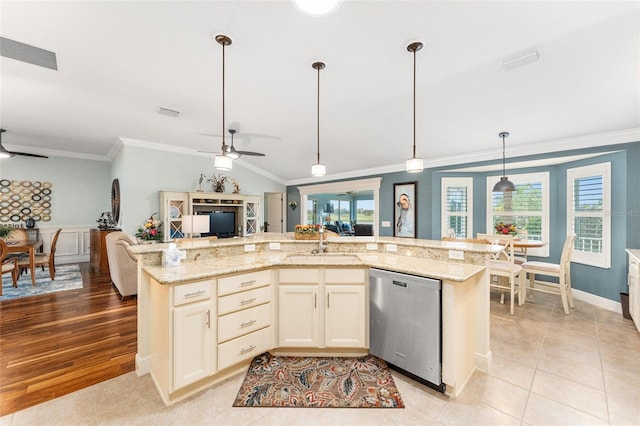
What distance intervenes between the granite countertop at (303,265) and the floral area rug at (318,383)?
2.78ft

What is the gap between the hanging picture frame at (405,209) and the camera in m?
5.59

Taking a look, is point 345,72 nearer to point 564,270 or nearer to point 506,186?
point 506,186

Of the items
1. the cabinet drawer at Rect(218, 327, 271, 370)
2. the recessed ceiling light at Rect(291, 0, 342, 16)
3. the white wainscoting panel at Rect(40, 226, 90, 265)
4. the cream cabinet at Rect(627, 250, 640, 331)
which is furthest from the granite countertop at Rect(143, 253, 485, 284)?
the white wainscoting panel at Rect(40, 226, 90, 265)

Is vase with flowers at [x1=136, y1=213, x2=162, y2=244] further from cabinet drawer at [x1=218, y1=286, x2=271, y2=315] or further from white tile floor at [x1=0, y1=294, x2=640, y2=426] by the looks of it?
cabinet drawer at [x1=218, y1=286, x2=271, y2=315]

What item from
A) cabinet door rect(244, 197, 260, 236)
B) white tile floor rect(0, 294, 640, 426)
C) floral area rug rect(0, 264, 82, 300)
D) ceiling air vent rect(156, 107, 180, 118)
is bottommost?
white tile floor rect(0, 294, 640, 426)

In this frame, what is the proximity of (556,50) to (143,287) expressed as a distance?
4054 millimetres

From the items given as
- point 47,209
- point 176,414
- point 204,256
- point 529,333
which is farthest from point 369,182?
point 47,209

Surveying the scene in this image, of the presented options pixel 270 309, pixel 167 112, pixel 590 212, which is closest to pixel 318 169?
pixel 270 309

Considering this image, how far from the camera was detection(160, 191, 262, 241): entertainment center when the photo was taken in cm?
579

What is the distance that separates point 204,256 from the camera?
2623 mm

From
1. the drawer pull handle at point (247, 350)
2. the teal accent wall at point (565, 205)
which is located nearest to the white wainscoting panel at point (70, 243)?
the drawer pull handle at point (247, 350)

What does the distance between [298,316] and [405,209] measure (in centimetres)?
397

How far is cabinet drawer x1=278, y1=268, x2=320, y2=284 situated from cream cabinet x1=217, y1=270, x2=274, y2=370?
0.38ft

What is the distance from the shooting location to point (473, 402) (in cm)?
191
